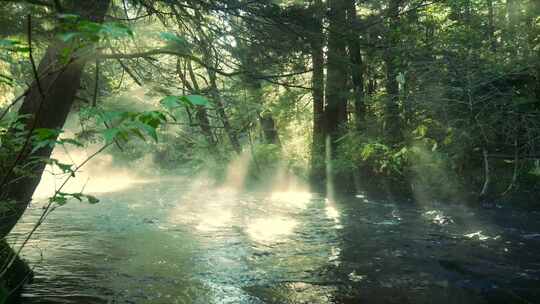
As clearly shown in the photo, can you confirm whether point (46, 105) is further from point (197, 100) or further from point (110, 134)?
point (197, 100)

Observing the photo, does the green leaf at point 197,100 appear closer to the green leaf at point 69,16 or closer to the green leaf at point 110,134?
the green leaf at point 110,134

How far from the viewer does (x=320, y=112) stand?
19.6 m

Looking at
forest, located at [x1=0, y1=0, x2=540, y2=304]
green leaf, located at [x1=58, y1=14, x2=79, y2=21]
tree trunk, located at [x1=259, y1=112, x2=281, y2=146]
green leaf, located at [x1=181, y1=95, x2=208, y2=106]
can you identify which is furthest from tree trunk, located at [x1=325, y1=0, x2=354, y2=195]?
green leaf, located at [x1=58, y1=14, x2=79, y2=21]

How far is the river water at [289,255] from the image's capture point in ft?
18.6

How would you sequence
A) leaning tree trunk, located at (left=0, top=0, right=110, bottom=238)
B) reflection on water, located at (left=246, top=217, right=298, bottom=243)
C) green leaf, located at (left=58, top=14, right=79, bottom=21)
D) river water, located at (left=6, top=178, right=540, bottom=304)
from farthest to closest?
reflection on water, located at (left=246, top=217, right=298, bottom=243) < river water, located at (left=6, top=178, right=540, bottom=304) < leaning tree trunk, located at (left=0, top=0, right=110, bottom=238) < green leaf, located at (left=58, top=14, right=79, bottom=21)

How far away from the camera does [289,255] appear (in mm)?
7555

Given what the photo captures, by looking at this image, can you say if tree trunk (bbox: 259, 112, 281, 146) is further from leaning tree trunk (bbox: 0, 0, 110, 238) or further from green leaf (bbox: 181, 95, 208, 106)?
green leaf (bbox: 181, 95, 208, 106)

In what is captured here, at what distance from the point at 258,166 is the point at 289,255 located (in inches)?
108

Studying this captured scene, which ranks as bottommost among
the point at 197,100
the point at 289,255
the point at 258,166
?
the point at 289,255

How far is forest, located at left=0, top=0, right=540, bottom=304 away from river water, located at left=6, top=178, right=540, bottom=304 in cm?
4

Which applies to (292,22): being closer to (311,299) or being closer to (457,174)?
(311,299)

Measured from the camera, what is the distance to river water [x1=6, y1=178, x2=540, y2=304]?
18.6ft

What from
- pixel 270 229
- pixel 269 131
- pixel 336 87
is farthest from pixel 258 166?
pixel 269 131

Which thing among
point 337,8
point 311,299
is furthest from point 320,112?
point 311,299
